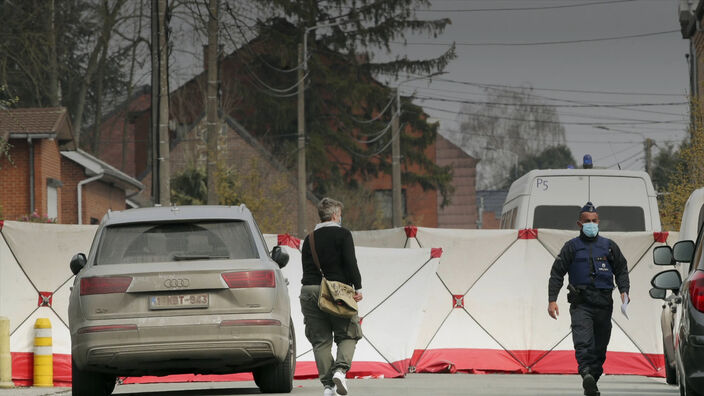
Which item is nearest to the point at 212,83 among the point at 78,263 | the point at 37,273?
the point at 37,273

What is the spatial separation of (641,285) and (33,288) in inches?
288

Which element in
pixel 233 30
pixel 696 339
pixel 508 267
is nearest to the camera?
pixel 696 339

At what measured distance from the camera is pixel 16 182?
40344 mm

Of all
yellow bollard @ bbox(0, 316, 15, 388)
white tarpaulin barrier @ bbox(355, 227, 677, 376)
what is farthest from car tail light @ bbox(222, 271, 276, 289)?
white tarpaulin barrier @ bbox(355, 227, 677, 376)

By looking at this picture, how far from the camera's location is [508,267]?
1858 centimetres

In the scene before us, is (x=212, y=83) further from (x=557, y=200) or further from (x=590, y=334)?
(x=590, y=334)

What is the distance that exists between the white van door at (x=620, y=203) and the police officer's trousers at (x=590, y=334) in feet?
18.8

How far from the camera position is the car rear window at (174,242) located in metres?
12.4

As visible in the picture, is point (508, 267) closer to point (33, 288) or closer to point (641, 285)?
point (641, 285)

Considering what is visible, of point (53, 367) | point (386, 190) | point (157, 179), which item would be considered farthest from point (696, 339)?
point (386, 190)

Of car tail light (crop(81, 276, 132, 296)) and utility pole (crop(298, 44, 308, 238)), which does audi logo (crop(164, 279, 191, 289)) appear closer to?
car tail light (crop(81, 276, 132, 296))

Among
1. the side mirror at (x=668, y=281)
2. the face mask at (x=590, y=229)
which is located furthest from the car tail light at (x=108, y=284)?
the side mirror at (x=668, y=281)

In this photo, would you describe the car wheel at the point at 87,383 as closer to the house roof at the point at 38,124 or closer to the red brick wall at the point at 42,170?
the house roof at the point at 38,124

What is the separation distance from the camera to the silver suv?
477 inches
